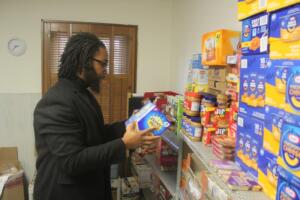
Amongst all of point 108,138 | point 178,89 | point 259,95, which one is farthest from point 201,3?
point 259,95

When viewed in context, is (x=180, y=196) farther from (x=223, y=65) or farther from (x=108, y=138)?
(x=223, y=65)

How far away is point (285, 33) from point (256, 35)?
0.20 meters

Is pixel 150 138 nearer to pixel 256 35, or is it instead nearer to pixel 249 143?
pixel 249 143

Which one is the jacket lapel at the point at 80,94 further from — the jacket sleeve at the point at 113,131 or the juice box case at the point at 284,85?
the juice box case at the point at 284,85

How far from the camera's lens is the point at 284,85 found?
83cm

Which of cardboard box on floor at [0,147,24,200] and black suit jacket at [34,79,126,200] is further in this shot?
cardboard box on floor at [0,147,24,200]

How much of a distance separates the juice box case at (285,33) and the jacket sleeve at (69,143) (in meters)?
0.78

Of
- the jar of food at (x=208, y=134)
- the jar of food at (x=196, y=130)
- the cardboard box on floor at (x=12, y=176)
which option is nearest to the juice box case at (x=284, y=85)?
the jar of food at (x=208, y=134)

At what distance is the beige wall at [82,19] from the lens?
3150mm

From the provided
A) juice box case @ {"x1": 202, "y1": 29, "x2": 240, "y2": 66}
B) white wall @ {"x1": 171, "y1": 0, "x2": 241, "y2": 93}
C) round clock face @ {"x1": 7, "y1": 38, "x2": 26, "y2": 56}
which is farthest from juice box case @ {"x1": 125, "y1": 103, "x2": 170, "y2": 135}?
round clock face @ {"x1": 7, "y1": 38, "x2": 26, "y2": 56}

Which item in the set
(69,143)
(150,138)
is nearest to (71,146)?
(69,143)

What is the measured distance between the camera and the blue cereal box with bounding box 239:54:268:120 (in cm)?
100

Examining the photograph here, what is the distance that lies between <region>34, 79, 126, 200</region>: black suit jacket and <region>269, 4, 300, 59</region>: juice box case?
784mm

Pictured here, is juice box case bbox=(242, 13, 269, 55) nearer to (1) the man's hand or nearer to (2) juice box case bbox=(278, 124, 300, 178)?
(2) juice box case bbox=(278, 124, 300, 178)
